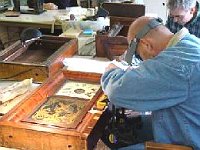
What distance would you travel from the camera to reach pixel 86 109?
1545 mm

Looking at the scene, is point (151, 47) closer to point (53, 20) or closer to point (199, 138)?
point (199, 138)

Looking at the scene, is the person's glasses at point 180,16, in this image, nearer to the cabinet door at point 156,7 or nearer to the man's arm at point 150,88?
the man's arm at point 150,88

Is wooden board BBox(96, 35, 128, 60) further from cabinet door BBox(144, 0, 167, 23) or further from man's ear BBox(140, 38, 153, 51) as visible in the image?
cabinet door BBox(144, 0, 167, 23)

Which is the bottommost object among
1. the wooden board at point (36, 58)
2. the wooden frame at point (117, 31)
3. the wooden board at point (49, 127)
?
the wooden board at point (49, 127)

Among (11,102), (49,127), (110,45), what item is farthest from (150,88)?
(110,45)

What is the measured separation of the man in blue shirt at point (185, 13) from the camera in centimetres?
214

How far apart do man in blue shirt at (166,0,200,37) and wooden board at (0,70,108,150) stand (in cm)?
86

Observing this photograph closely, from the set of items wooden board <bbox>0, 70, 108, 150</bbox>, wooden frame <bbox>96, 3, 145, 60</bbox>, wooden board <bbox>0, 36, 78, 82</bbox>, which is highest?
wooden frame <bbox>96, 3, 145, 60</bbox>

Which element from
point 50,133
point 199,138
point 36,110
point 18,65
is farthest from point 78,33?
point 199,138

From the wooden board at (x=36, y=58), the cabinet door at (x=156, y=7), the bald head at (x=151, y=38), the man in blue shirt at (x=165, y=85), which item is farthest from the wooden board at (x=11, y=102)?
the cabinet door at (x=156, y=7)

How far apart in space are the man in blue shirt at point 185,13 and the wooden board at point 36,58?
696mm

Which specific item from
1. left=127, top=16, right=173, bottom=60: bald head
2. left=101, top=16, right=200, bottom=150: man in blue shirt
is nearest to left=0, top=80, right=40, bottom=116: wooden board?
left=101, top=16, right=200, bottom=150: man in blue shirt

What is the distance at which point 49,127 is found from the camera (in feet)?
4.64

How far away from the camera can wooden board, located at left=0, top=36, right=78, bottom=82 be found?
1967mm
